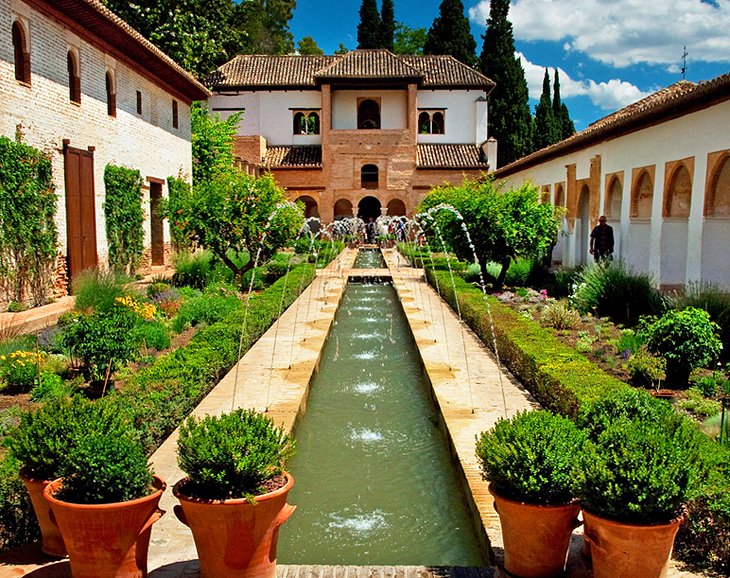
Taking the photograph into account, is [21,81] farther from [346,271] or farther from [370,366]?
[346,271]

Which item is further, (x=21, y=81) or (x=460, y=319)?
(x=460, y=319)

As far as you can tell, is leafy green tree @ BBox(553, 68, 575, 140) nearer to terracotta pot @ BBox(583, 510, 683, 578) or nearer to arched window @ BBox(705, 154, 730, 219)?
arched window @ BBox(705, 154, 730, 219)

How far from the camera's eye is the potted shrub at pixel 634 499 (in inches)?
125

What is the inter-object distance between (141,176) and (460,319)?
9573 mm

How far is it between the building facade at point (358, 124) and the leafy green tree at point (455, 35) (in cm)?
547

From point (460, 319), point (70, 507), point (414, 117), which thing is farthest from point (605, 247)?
point (414, 117)

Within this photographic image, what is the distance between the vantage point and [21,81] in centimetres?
1201

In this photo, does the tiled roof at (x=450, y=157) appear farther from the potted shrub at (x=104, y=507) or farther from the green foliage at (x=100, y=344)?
the potted shrub at (x=104, y=507)

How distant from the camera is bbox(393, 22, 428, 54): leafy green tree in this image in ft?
180

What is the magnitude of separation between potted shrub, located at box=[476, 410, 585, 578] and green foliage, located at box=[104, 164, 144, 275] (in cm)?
1361

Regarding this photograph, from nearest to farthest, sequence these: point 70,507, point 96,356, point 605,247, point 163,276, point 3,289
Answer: point 70,507 → point 96,356 → point 3,289 → point 605,247 → point 163,276

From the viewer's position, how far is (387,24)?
47625 mm

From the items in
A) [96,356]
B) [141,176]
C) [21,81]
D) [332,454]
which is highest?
[21,81]

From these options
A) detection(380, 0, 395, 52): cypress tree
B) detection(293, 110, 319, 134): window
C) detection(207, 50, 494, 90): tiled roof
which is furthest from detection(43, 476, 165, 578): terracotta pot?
detection(380, 0, 395, 52): cypress tree
